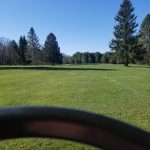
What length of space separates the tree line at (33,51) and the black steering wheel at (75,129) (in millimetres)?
99007

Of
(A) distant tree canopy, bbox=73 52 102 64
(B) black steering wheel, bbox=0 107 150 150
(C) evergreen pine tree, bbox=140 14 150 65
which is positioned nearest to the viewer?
(B) black steering wheel, bbox=0 107 150 150

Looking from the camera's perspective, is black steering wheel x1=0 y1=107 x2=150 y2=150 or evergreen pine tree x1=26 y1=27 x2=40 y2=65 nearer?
black steering wheel x1=0 y1=107 x2=150 y2=150

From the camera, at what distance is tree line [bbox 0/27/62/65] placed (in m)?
99.6

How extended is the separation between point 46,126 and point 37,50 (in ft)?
328

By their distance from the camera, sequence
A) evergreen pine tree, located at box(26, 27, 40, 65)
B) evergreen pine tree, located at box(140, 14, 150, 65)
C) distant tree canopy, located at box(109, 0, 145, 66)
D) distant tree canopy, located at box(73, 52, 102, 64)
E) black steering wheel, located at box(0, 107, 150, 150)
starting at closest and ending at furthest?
black steering wheel, located at box(0, 107, 150, 150), distant tree canopy, located at box(109, 0, 145, 66), evergreen pine tree, located at box(140, 14, 150, 65), evergreen pine tree, located at box(26, 27, 40, 65), distant tree canopy, located at box(73, 52, 102, 64)

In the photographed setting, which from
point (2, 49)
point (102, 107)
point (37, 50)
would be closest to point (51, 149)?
point (102, 107)

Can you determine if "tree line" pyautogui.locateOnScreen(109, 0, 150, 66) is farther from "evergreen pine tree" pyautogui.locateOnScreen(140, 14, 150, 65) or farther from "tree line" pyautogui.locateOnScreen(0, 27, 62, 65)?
"tree line" pyautogui.locateOnScreen(0, 27, 62, 65)

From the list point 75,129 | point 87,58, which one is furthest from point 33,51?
point 75,129

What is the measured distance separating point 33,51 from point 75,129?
→ 99.0m

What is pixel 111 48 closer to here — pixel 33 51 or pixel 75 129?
pixel 33 51

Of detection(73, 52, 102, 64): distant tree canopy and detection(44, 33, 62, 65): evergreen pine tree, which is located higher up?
detection(44, 33, 62, 65): evergreen pine tree

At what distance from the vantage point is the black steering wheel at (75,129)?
0.75 metres

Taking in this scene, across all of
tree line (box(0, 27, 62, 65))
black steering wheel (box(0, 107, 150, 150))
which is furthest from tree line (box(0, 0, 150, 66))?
black steering wheel (box(0, 107, 150, 150))

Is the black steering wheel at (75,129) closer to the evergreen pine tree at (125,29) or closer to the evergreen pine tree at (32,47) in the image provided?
the evergreen pine tree at (125,29)
